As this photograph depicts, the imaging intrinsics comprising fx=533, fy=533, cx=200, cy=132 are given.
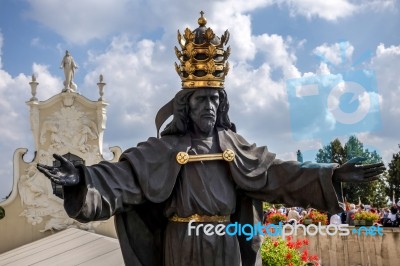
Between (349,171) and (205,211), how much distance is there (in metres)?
1.03

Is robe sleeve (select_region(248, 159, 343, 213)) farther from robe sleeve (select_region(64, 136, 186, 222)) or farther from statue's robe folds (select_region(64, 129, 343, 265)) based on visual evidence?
robe sleeve (select_region(64, 136, 186, 222))

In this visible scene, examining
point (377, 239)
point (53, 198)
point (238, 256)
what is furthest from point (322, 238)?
point (238, 256)

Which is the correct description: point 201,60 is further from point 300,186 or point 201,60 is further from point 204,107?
point 300,186

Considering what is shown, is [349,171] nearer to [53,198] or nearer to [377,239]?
[377,239]

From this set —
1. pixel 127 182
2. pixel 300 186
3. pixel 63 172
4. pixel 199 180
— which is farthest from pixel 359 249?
pixel 63 172

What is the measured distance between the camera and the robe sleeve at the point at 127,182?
3.40m

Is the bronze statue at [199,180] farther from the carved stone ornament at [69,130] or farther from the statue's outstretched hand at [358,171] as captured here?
the carved stone ornament at [69,130]

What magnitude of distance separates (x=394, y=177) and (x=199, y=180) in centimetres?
2914

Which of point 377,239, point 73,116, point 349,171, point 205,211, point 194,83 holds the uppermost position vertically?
point 73,116

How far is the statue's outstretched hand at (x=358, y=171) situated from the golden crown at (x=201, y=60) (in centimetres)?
107

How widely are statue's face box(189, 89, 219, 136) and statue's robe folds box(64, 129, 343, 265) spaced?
0.14m

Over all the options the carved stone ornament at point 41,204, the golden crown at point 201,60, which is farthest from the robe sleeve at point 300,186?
the carved stone ornament at point 41,204

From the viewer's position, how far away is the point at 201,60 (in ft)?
12.9

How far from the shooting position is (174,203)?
380cm
